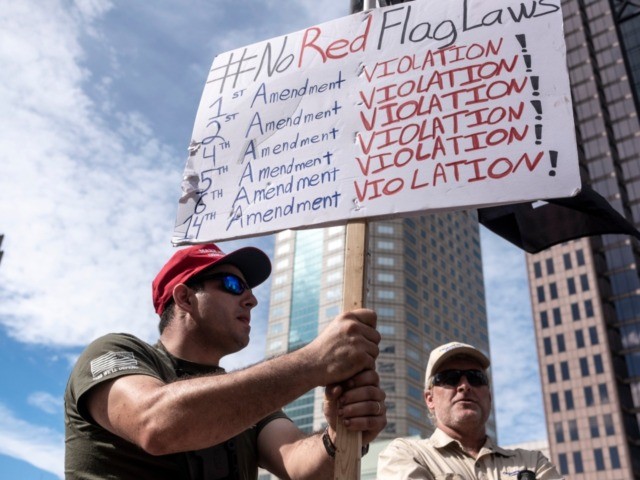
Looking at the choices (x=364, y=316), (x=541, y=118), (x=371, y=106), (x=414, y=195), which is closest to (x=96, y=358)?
(x=364, y=316)

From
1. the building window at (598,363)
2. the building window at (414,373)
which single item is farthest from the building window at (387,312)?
the building window at (598,363)

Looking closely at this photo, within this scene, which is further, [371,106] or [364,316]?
[371,106]

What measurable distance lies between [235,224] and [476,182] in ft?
3.51

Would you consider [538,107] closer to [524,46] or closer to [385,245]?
[524,46]

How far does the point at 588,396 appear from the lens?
215 ft

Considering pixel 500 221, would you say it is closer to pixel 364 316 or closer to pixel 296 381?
pixel 364 316

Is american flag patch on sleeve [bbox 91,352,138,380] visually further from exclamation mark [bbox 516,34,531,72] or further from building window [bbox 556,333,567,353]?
building window [bbox 556,333,567,353]

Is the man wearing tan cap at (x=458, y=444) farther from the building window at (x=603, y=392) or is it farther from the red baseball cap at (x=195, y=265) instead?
the building window at (x=603, y=392)

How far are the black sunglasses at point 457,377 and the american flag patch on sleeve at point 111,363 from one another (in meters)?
2.37

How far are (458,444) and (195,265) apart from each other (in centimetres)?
200

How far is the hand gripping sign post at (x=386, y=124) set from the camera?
2334mm

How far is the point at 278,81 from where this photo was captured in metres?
2.95

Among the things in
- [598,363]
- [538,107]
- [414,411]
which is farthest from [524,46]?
[414,411]

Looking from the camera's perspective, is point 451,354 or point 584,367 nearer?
point 451,354
